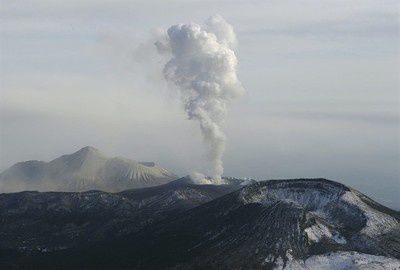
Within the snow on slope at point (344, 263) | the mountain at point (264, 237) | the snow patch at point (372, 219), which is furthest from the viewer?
the snow patch at point (372, 219)

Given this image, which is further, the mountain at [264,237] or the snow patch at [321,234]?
the snow patch at [321,234]

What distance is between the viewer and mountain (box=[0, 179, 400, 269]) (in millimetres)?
142375

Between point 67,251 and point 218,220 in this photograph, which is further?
point 67,251

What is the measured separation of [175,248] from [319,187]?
49.1m

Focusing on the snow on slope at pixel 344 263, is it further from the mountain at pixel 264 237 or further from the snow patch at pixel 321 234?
the snow patch at pixel 321 234

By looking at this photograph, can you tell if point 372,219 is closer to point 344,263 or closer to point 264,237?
point 344,263

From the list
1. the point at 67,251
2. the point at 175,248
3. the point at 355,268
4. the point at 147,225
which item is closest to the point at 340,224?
the point at 355,268

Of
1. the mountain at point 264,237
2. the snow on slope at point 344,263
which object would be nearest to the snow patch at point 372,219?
the mountain at point 264,237

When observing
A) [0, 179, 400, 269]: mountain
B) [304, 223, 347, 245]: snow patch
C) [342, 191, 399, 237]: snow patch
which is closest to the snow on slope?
[0, 179, 400, 269]: mountain

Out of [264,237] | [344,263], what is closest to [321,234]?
[264,237]

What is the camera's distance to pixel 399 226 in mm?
163625

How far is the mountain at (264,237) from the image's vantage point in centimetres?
14238

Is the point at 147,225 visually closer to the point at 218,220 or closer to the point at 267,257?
the point at 218,220

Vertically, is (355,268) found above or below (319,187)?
below
